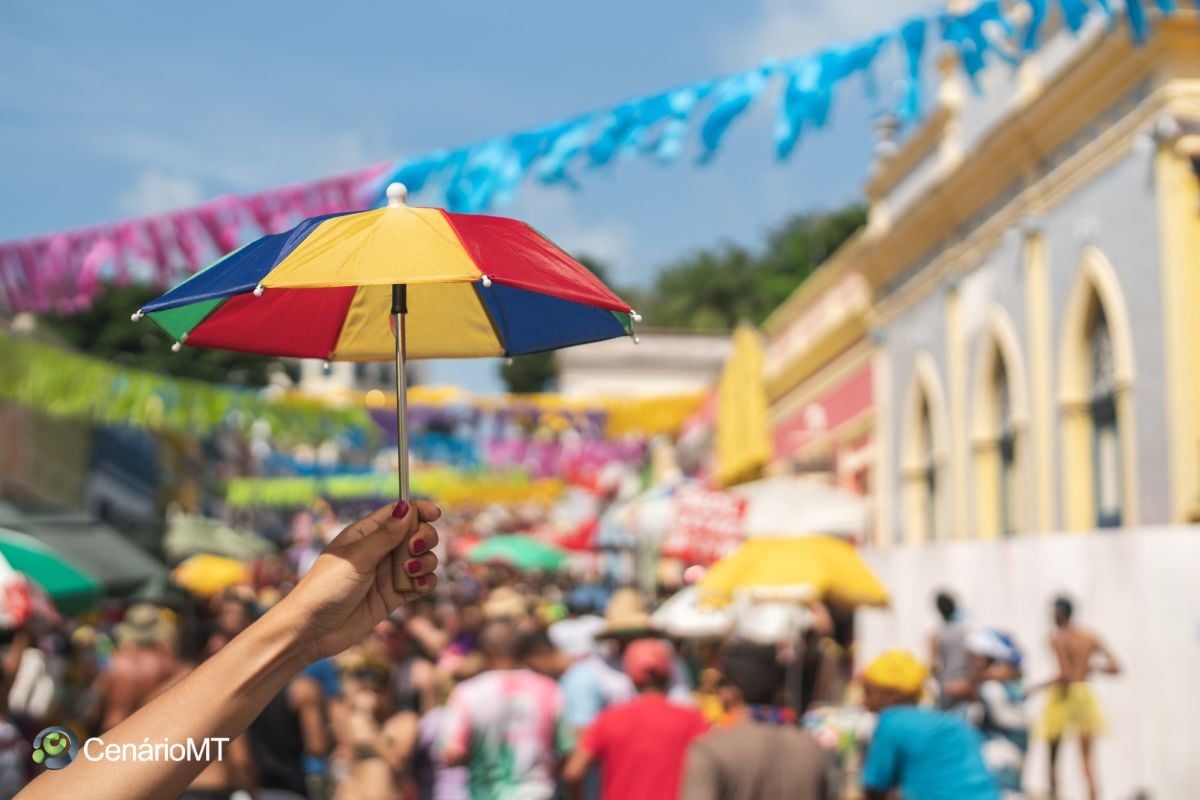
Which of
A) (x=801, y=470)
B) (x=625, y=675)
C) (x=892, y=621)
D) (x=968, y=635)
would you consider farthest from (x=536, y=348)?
(x=801, y=470)

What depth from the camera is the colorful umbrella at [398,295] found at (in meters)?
2.68

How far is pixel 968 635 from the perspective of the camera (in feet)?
40.5

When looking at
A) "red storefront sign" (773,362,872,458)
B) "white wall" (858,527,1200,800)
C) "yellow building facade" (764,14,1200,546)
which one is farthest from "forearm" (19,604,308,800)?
"red storefront sign" (773,362,872,458)

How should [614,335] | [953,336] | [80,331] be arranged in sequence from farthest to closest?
1. [80,331]
2. [953,336]
3. [614,335]

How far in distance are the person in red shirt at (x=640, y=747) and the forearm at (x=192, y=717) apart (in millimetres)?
4956

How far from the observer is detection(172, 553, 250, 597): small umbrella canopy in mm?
18031

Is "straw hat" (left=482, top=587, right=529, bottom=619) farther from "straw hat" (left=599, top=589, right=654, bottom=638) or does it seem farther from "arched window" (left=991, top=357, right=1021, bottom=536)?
"arched window" (left=991, top=357, right=1021, bottom=536)

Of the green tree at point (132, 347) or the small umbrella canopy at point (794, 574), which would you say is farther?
the green tree at point (132, 347)

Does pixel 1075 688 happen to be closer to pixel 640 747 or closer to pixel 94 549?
pixel 640 747

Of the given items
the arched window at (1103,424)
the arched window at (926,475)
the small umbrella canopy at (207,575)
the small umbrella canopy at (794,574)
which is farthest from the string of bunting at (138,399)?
the arched window at (1103,424)

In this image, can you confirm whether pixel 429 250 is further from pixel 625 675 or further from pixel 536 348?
pixel 625 675

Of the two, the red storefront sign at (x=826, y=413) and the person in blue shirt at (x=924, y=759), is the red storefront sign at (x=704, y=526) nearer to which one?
the red storefront sign at (x=826, y=413)

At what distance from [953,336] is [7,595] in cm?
1221

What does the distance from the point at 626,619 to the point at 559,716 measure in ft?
8.91
